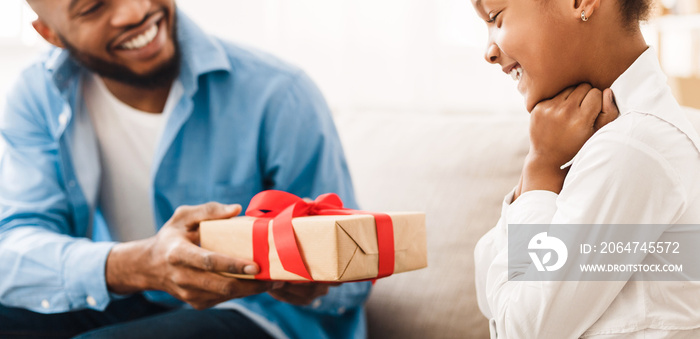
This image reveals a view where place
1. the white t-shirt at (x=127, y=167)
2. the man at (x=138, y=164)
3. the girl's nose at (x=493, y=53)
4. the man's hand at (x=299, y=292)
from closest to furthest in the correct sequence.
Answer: the girl's nose at (x=493, y=53), the man's hand at (x=299, y=292), the man at (x=138, y=164), the white t-shirt at (x=127, y=167)

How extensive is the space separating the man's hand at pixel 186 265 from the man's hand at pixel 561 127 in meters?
0.40

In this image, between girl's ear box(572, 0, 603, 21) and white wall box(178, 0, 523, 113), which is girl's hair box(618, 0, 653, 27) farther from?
white wall box(178, 0, 523, 113)

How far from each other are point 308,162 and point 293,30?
3.95 ft

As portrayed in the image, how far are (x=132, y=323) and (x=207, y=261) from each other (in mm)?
271

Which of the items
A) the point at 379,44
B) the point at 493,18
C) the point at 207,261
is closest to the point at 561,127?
the point at 493,18

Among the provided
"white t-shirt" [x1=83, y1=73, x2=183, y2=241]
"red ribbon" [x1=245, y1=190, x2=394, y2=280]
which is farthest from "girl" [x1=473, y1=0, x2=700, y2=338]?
"white t-shirt" [x1=83, y1=73, x2=183, y2=241]

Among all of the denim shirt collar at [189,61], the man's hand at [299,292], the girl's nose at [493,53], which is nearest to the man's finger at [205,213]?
the man's hand at [299,292]

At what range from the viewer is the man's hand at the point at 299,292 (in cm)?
105

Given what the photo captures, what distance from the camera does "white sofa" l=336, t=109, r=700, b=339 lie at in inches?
46.1

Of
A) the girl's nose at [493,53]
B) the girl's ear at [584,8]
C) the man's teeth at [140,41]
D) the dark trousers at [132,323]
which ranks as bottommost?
the dark trousers at [132,323]

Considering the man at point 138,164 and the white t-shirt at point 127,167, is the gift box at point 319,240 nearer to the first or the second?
the man at point 138,164

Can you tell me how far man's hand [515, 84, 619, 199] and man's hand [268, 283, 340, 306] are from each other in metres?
0.43

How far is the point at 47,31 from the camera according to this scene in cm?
132

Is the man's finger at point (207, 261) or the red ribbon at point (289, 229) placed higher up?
the red ribbon at point (289, 229)
